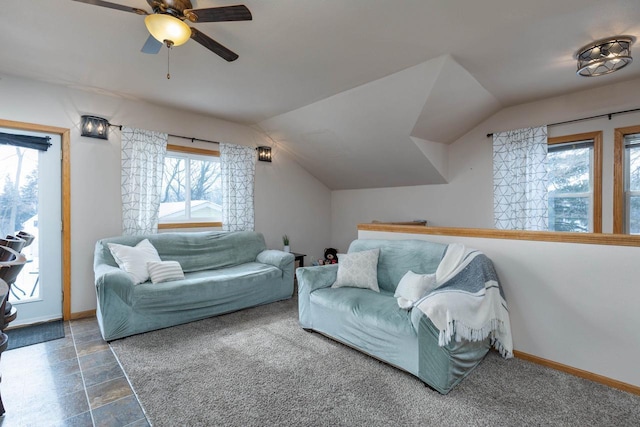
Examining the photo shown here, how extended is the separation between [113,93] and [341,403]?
3987mm

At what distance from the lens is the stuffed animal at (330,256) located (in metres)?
5.58

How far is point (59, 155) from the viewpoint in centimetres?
332

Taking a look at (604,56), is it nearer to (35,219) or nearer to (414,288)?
(414,288)

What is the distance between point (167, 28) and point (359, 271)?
2.42 metres

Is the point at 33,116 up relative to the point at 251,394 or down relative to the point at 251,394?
up

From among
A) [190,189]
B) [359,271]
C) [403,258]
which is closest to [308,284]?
[359,271]

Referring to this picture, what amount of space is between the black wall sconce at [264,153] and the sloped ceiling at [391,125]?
0.79 ft

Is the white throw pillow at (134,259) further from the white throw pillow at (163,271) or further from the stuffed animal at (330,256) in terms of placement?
the stuffed animal at (330,256)

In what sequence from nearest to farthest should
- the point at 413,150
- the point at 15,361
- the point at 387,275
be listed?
the point at 15,361 < the point at 387,275 < the point at 413,150

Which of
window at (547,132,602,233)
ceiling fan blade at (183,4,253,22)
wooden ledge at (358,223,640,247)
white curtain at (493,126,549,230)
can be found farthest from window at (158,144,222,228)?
window at (547,132,602,233)

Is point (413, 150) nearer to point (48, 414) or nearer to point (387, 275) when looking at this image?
point (387, 275)

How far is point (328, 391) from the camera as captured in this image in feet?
6.56

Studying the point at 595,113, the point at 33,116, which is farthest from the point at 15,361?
the point at 595,113

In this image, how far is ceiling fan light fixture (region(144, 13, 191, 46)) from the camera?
181 cm
